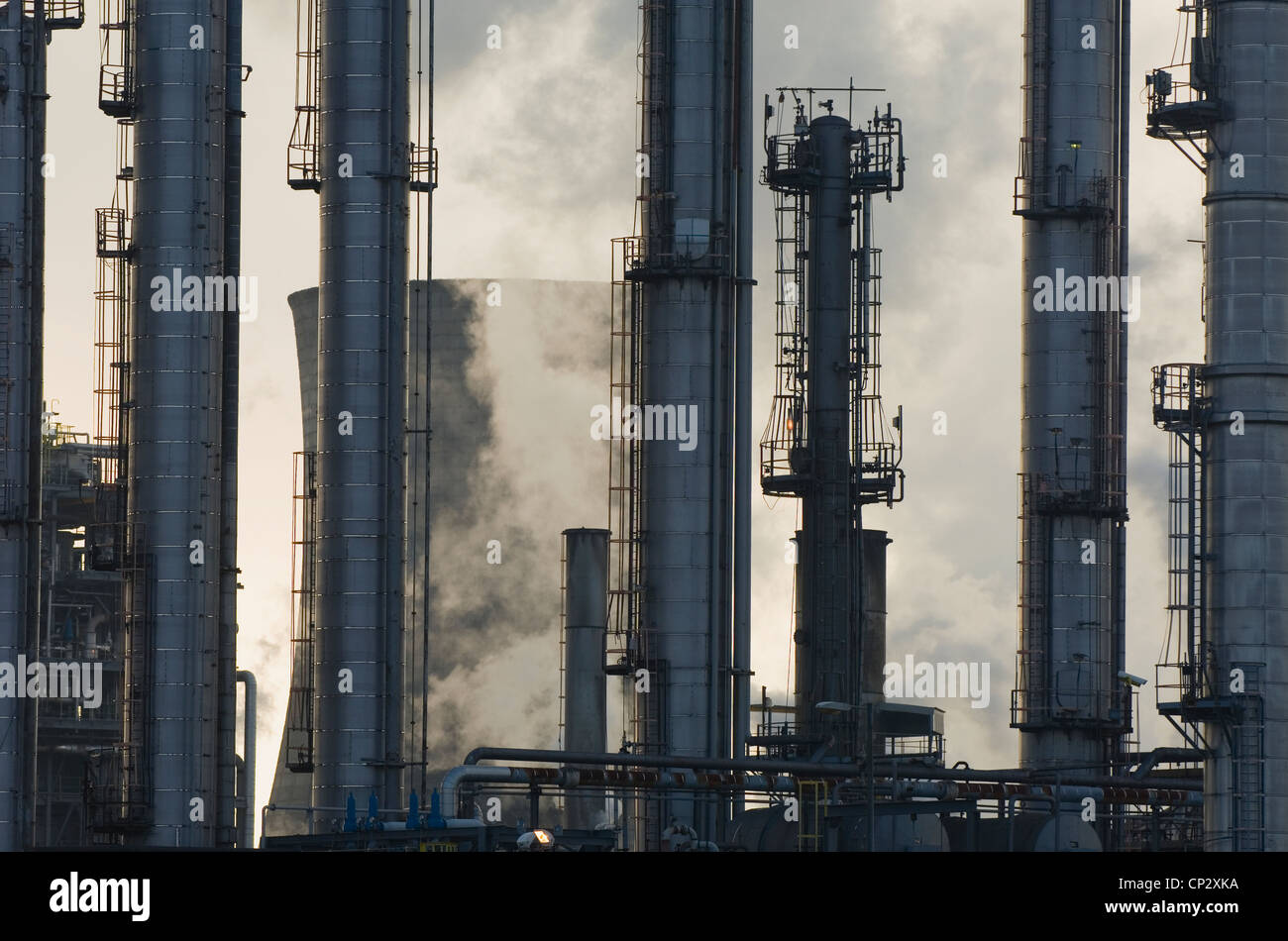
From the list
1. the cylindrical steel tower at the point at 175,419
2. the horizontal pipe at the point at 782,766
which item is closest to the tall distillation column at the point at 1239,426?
the horizontal pipe at the point at 782,766

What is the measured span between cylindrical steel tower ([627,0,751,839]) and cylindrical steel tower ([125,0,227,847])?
8496 millimetres

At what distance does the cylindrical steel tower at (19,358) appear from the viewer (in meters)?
43.6

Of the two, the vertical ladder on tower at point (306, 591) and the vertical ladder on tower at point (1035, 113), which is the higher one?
the vertical ladder on tower at point (1035, 113)

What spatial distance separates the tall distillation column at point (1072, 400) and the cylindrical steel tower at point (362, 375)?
1365cm

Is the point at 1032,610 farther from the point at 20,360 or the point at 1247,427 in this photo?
the point at 20,360

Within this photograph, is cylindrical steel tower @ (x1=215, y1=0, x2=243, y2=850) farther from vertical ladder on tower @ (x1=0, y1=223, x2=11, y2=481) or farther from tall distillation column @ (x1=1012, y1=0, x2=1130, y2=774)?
tall distillation column @ (x1=1012, y1=0, x2=1130, y2=774)

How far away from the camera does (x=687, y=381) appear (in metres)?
48.5

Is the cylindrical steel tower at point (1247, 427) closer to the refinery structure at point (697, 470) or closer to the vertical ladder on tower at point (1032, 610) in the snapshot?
the refinery structure at point (697, 470)

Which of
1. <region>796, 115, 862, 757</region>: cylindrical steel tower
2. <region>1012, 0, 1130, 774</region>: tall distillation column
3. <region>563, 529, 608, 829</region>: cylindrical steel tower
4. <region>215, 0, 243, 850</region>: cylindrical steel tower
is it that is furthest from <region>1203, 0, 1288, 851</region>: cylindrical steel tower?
<region>215, 0, 243, 850</region>: cylindrical steel tower

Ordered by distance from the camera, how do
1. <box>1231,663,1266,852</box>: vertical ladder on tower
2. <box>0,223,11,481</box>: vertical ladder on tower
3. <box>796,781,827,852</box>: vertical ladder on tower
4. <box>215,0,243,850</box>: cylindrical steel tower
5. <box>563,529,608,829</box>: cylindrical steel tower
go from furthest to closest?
<box>563,529,608,829</box>: cylindrical steel tower
<box>215,0,243,850</box>: cylindrical steel tower
<box>796,781,827,852</box>: vertical ladder on tower
<box>0,223,11,481</box>: vertical ladder on tower
<box>1231,663,1266,852</box>: vertical ladder on tower

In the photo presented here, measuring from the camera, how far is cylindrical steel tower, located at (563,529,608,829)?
52062 millimetres
